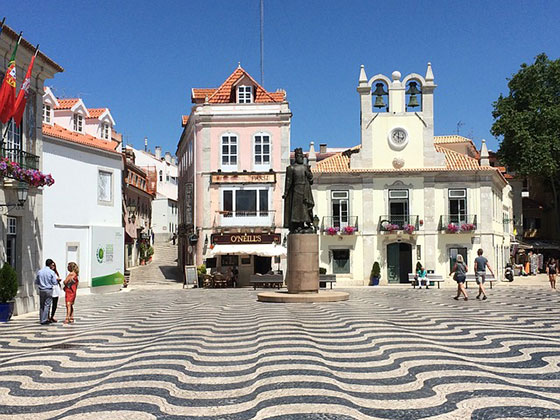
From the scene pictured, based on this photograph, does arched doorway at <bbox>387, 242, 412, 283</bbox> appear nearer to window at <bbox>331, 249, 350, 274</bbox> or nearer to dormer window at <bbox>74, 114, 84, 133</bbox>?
window at <bbox>331, 249, 350, 274</bbox>

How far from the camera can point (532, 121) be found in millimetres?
46688

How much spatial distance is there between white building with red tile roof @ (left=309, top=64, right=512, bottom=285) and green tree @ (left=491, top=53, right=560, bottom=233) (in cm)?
964

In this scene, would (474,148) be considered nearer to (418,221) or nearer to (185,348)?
(418,221)

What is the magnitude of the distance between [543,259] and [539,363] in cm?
4523

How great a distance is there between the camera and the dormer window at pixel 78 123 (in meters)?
31.7

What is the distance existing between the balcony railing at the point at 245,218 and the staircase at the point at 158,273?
4.36 metres

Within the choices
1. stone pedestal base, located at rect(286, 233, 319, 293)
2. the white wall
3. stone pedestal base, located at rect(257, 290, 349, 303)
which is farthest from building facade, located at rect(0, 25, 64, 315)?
stone pedestal base, located at rect(286, 233, 319, 293)

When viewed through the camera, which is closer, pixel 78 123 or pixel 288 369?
pixel 288 369

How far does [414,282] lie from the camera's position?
32.2 meters

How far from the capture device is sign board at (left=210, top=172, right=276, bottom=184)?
117 ft

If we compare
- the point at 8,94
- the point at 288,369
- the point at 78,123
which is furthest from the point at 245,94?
the point at 288,369

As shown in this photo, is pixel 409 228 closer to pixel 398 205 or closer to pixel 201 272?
pixel 398 205

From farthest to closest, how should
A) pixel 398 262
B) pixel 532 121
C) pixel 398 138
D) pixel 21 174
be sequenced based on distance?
pixel 532 121, pixel 398 138, pixel 398 262, pixel 21 174

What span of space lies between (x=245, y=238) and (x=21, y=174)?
62.5ft
